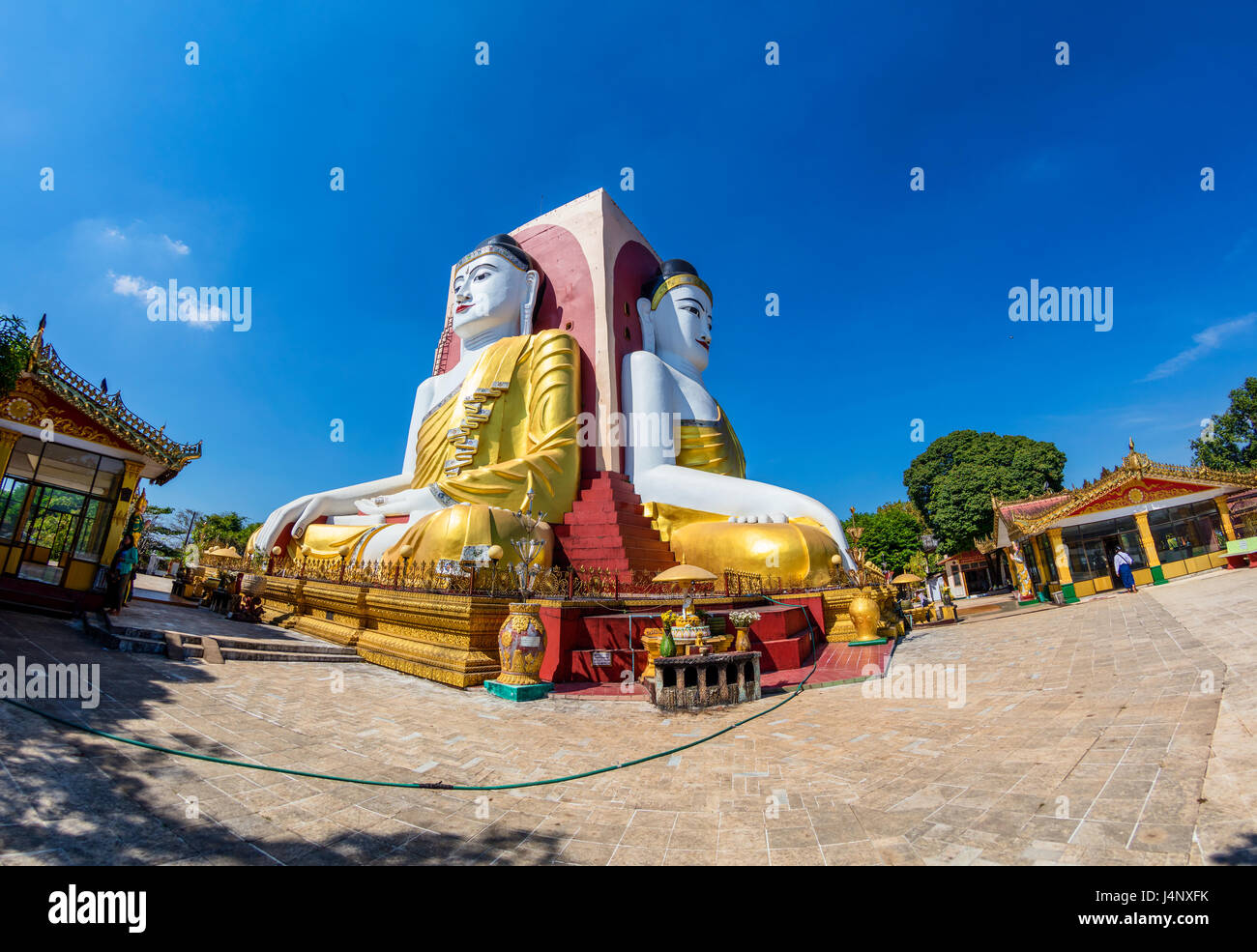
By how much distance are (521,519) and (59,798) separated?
26.4 feet

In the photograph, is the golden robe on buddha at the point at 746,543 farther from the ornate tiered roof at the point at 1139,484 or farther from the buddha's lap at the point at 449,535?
the ornate tiered roof at the point at 1139,484

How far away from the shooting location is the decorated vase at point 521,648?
736cm

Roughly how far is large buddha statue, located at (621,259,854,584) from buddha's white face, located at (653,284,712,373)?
0.03 meters

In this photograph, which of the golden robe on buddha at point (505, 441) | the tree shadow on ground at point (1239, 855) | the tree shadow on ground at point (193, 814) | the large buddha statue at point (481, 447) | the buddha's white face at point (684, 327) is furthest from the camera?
the buddha's white face at point (684, 327)

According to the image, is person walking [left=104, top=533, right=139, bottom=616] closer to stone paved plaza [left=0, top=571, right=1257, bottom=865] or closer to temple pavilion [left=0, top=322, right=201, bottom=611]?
temple pavilion [left=0, top=322, right=201, bottom=611]

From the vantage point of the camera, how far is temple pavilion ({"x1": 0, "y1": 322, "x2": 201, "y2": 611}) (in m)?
9.34

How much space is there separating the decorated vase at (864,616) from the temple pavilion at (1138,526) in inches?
439

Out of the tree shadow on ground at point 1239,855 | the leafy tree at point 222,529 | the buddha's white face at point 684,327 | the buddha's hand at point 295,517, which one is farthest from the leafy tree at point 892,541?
the leafy tree at point 222,529

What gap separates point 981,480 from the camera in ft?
95.0

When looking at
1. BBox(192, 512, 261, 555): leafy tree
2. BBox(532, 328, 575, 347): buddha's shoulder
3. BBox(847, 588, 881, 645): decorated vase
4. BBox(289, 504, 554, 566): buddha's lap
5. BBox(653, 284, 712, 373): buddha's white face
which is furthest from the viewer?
BBox(192, 512, 261, 555): leafy tree

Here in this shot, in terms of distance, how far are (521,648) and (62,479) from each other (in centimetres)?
1037

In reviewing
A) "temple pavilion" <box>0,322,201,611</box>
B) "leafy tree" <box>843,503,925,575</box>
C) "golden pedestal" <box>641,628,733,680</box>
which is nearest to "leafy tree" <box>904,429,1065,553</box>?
"leafy tree" <box>843,503,925,575</box>
